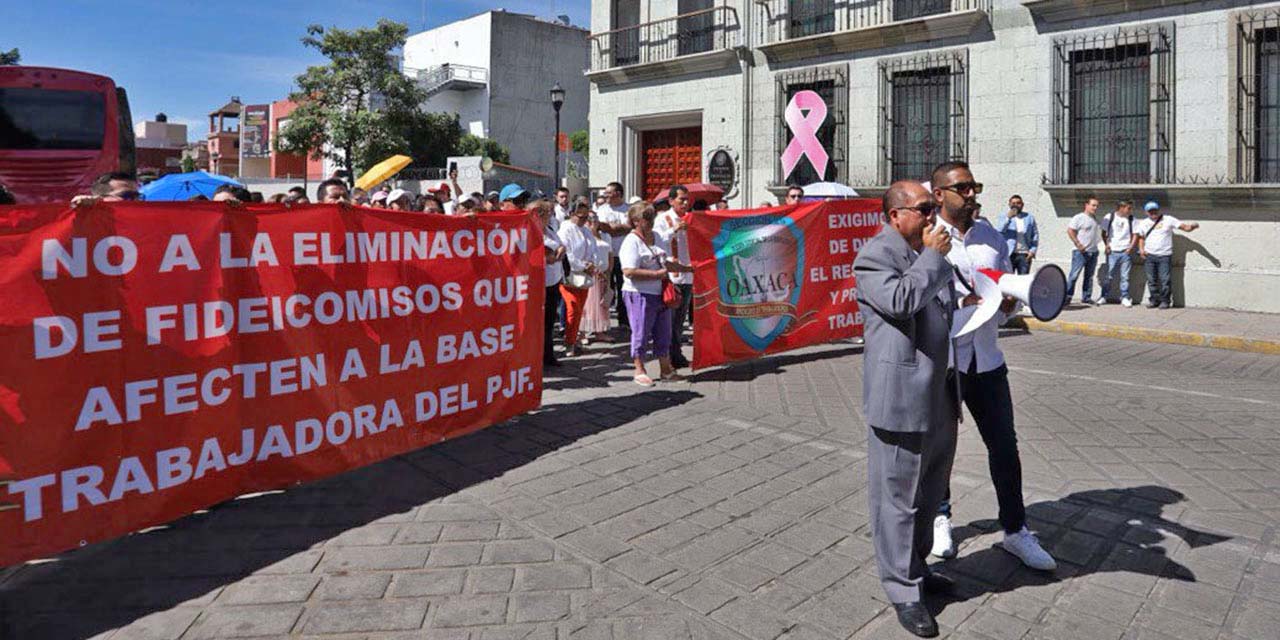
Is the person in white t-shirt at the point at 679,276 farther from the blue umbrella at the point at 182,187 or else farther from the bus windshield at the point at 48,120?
the bus windshield at the point at 48,120

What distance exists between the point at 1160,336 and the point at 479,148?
4227cm

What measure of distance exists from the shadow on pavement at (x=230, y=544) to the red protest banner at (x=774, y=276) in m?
2.94

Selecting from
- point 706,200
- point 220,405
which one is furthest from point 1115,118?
point 220,405

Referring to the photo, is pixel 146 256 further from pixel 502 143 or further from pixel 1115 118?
pixel 502 143

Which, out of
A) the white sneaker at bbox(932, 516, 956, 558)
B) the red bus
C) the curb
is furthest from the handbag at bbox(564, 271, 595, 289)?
the red bus

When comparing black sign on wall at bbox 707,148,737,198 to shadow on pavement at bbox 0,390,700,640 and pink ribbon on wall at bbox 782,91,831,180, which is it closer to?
pink ribbon on wall at bbox 782,91,831,180

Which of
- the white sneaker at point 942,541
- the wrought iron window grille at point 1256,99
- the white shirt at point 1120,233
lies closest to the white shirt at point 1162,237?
Result: the white shirt at point 1120,233

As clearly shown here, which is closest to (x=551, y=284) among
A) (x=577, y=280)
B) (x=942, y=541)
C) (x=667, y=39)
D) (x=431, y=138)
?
(x=577, y=280)

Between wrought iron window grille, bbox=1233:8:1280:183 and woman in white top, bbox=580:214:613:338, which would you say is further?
wrought iron window grille, bbox=1233:8:1280:183

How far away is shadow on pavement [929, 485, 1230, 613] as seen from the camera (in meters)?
3.67

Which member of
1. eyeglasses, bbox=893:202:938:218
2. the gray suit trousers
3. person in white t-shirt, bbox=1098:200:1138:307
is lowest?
the gray suit trousers

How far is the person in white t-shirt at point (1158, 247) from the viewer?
13.4 meters

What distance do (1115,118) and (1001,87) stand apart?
2.02m

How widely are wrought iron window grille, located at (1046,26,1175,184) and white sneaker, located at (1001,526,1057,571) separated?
12.5 meters
